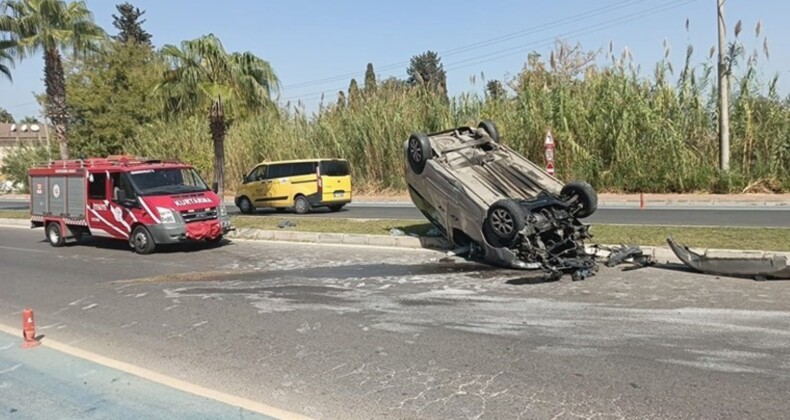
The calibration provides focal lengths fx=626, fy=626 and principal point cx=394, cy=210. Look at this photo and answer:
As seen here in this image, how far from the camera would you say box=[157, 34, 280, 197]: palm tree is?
1748cm

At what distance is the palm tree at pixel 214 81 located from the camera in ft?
57.4

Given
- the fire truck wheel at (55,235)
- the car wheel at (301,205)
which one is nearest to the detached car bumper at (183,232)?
the fire truck wheel at (55,235)

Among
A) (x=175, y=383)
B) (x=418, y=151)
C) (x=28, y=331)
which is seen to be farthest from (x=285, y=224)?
(x=175, y=383)

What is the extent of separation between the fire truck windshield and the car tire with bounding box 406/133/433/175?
16.9ft

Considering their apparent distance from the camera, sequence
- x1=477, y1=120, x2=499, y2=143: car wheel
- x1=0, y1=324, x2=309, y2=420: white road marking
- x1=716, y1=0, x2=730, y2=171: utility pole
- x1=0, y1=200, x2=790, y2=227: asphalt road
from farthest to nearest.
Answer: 1. x1=716, y1=0, x2=730, y2=171: utility pole
2. x1=0, y1=200, x2=790, y2=227: asphalt road
3. x1=477, y1=120, x2=499, y2=143: car wheel
4. x1=0, y1=324, x2=309, y2=420: white road marking

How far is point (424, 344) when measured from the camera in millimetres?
5684

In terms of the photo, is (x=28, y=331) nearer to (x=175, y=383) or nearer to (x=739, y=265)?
(x=175, y=383)

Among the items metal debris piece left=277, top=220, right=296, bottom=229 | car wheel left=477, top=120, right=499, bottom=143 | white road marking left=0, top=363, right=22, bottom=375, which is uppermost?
car wheel left=477, top=120, right=499, bottom=143

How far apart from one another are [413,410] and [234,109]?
15.5 metres

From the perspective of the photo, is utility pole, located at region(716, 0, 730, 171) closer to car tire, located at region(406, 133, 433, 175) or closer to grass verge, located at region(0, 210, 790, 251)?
grass verge, located at region(0, 210, 790, 251)

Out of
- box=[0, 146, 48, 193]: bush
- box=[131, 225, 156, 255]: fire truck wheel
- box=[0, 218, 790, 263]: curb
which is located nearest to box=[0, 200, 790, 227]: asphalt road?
box=[0, 218, 790, 263]: curb

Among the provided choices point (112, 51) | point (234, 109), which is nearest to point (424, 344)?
point (234, 109)

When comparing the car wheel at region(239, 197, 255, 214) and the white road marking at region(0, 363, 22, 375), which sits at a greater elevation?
the car wheel at region(239, 197, 255, 214)

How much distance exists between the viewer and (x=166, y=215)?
1259 centimetres
